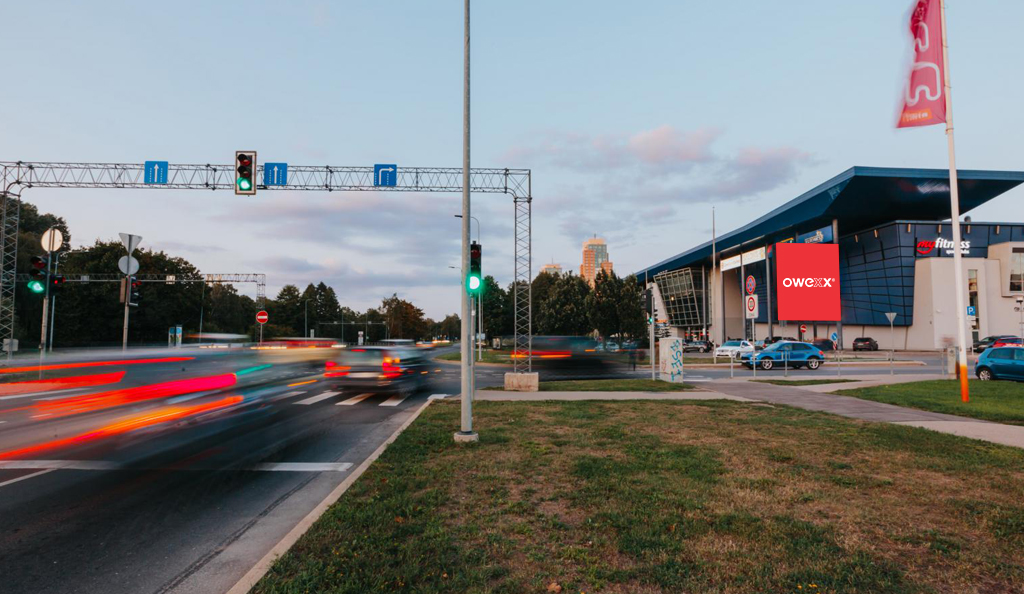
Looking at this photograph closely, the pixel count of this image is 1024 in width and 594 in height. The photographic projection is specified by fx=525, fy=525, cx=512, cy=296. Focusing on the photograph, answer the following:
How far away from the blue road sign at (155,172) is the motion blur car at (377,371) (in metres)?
12.4

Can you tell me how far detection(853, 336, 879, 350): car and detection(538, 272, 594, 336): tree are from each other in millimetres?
29448

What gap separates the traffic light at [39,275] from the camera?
18.0 meters

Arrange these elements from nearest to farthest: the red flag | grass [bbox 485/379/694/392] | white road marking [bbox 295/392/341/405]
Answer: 1. the red flag
2. white road marking [bbox 295/392/341/405]
3. grass [bbox 485/379/694/392]

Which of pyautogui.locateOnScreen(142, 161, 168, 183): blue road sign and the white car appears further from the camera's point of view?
the white car

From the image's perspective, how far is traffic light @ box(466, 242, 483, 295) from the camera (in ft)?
33.7

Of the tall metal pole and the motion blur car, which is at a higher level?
the tall metal pole

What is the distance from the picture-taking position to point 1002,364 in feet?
67.1

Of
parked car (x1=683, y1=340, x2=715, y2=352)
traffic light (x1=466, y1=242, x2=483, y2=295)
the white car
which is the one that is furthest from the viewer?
parked car (x1=683, y1=340, x2=715, y2=352)

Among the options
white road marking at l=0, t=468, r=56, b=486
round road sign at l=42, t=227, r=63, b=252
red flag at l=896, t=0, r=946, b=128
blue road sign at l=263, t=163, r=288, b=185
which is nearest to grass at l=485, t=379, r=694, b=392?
red flag at l=896, t=0, r=946, b=128

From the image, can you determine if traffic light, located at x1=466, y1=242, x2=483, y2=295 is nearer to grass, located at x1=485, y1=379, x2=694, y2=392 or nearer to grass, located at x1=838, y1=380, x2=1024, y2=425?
grass, located at x1=485, y1=379, x2=694, y2=392

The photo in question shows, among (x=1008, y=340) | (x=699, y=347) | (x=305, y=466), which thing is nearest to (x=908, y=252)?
(x=1008, y=340)

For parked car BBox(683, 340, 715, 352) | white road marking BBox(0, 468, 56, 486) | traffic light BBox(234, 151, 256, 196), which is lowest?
parked car BBox(683, 340, 715, 352)

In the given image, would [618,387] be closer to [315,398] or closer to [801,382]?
[801,382]

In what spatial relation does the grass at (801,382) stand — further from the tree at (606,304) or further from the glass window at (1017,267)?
the glass window at (1017,267)
